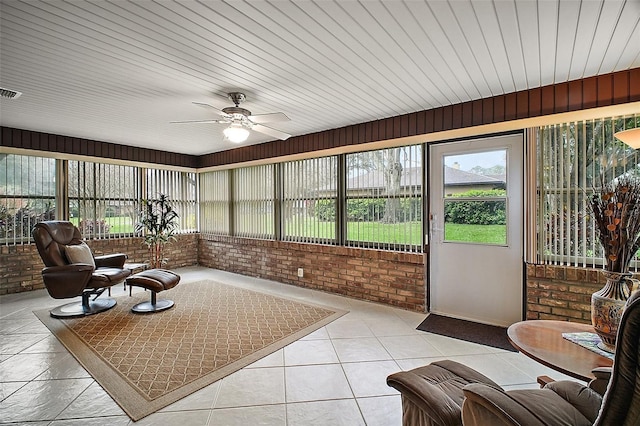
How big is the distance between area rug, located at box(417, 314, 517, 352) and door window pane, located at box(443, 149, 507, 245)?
0.99 meters

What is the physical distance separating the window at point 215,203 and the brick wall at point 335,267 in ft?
1.24

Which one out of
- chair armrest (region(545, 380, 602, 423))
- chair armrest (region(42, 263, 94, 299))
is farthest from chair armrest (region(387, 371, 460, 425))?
chair armrest (region(42, 263, 94, 299))

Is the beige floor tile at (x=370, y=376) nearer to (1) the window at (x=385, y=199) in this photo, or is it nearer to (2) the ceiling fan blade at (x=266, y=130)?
(1) the window at (x=385, y=199)

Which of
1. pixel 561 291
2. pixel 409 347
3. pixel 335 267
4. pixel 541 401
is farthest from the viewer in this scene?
pixel 335 267

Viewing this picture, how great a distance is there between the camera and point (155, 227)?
597cm

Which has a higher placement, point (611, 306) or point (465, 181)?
point (465, 181)

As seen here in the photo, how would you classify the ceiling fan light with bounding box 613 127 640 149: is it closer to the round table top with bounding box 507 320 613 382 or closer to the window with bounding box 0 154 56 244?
the round table top with bounding box 507 320 613 382

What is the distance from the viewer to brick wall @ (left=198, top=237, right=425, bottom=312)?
166 inches

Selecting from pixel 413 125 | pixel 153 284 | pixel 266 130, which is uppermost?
pixel 413 125

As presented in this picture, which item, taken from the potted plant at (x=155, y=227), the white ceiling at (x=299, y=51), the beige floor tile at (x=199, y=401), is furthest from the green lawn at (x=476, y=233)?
the potted plant at (x=155, y=227)

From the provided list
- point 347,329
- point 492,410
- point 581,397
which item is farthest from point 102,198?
point 581,397

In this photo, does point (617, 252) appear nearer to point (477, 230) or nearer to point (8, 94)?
point (477, 230)

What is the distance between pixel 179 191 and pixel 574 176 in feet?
23.6

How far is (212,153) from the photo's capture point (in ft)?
23.3
